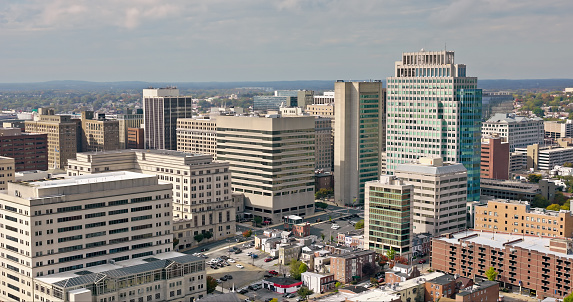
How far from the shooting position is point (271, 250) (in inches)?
6344

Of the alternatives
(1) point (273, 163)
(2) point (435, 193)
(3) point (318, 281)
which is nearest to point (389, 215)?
(2) point (435, 193)

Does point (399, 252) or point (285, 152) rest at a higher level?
point (285, 152)

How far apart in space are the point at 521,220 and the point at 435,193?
19.9m

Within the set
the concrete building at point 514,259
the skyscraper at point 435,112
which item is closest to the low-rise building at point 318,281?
the concrete building at point 514,259

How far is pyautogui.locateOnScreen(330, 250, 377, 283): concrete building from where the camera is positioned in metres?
140

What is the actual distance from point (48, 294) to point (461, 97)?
115242 millimetres

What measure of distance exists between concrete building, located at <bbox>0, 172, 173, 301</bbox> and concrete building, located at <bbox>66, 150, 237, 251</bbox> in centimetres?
3508

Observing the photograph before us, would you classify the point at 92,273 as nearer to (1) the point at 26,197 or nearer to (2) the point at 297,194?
(1) the point at 26,197

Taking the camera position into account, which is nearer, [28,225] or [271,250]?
[28,225]

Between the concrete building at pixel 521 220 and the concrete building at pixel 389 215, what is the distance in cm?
2219

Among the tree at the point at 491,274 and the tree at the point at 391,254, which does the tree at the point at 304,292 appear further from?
the tree at the point at 491,274

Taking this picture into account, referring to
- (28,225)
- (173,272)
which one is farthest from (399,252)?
(28,225)

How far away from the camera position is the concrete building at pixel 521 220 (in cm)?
15398

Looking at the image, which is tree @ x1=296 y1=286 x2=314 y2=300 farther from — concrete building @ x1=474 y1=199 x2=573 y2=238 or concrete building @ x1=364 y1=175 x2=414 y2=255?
concrete building @ x1=474 y1=199 x2=573 y2=238
